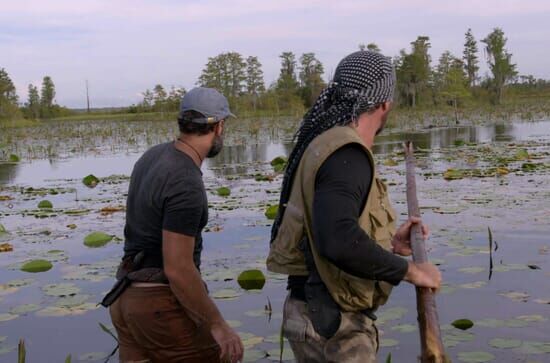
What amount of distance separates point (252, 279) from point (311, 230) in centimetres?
367

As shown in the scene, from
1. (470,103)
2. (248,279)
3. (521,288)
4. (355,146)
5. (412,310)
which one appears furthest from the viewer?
(470,103)

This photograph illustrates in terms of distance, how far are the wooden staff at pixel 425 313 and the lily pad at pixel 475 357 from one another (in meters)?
2.08

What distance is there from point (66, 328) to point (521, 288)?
11.5 feet

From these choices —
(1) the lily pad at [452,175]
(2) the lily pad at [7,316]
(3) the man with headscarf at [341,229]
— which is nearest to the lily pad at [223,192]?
(1) the lily pad at [452,175]

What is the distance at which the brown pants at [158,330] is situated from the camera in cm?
289

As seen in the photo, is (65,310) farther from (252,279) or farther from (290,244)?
(290,244)

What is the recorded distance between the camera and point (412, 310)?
5.15 metres

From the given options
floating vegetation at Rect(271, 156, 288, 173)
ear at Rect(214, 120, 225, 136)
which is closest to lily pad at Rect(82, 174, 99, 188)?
floating vegetation at Rect(271, 156, 288, 173)

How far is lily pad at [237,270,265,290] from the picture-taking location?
19.3ft

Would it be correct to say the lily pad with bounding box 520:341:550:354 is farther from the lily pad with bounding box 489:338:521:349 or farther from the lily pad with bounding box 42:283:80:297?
the lily pad with bounding box 42:283:80:297

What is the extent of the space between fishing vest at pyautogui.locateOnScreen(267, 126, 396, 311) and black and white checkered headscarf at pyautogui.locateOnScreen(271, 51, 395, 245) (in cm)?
9

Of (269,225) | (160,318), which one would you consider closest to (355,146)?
(160,318)

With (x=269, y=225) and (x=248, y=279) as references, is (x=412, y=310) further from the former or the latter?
(x=269, y=225)

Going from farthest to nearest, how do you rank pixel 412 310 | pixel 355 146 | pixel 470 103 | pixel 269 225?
pixel 470 103 < pixel 269 225 < pixel 412 310 < pixel 355 146
